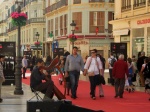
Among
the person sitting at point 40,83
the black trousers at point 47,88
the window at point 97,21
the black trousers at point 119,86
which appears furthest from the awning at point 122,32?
the black trousers at point 47,88

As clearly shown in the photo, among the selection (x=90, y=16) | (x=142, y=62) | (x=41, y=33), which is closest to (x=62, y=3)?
(x=90, y=16)

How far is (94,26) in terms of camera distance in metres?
54.9

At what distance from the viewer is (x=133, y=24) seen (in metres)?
37.4

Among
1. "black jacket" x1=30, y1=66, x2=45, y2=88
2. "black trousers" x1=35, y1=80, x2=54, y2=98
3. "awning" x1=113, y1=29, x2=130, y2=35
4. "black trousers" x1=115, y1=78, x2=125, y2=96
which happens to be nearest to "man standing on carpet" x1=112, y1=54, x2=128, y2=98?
"black trousers" x1=115, y1=78, x2=125, y2=96

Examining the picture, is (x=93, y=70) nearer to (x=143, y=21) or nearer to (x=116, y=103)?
(x=116, y=103)

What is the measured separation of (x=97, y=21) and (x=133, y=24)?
1745cm

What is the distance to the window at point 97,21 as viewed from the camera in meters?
54.7

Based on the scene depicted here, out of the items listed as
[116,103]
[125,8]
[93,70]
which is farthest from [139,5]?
[116,103]

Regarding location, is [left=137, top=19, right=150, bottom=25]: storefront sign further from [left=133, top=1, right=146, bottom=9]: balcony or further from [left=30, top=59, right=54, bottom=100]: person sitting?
[left=30, top=59, right=54, bottom=100]: person sitting

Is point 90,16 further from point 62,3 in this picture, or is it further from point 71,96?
point 71,96

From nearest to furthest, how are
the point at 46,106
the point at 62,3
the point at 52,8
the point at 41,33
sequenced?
the point at 46,106 < the point at 62,3 < the point at 52,8 < the point at 41,33

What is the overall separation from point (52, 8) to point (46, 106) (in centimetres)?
5265

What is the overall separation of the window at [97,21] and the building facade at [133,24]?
44.2 ft

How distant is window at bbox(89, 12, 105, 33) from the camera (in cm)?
5469
